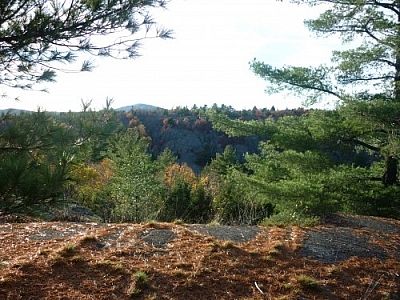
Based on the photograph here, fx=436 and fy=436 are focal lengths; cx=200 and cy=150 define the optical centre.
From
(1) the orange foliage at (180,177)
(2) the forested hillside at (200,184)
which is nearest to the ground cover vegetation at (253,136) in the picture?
(2) the forested hillside at (200,184)

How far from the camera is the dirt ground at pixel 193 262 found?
386 cm

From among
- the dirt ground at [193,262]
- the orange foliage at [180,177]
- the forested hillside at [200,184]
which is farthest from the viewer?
the orange foliage at [180,177]

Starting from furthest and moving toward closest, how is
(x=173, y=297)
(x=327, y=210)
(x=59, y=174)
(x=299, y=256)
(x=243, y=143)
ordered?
(x=243, y=143), (x=327, y=210), (x=299, y=256), (x=173, y=297), (x=59, y=174)

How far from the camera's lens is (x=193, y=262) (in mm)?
4406

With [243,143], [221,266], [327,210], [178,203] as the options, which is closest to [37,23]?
[221,266]

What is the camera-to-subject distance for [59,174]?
2844mm

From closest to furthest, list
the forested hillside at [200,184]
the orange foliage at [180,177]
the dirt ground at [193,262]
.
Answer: the forested hillside at [200,184]
the dirt ground at [193,262]
the orange foliage at [180,177]

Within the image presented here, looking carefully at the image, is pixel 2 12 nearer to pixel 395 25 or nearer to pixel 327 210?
pixel 327 210

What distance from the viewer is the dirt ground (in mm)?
3863

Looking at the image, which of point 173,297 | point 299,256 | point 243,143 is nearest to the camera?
point 173,297

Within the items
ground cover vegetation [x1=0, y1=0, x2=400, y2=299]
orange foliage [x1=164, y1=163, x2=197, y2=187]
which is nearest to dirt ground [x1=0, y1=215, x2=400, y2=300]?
ground cover vegetation [x1=0, y1=0, x2=400, y2=299]

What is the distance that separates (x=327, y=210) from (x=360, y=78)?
261 centimetres

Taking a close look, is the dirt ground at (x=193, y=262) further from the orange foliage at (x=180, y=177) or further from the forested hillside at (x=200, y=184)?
the orange foliage at (x=180, y=177)

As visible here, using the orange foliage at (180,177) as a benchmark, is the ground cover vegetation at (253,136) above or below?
above
